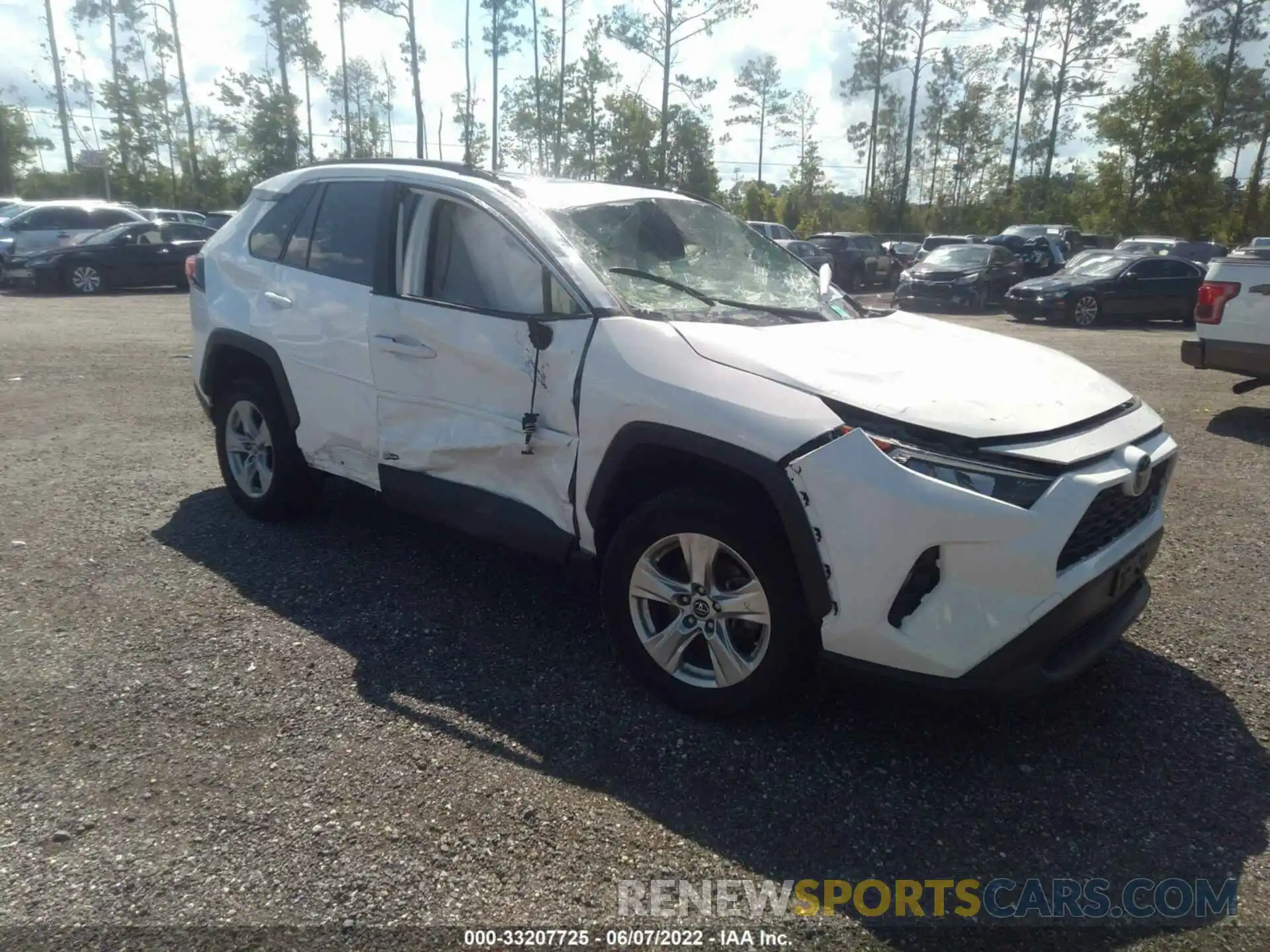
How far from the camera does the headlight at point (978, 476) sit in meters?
2.70

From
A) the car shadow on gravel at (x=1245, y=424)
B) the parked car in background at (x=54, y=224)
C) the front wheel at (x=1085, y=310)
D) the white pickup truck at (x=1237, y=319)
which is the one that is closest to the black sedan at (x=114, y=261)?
the parked car in background at (x=54, y=224)

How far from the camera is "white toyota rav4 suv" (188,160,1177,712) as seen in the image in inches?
108

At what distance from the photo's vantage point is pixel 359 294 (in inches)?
169

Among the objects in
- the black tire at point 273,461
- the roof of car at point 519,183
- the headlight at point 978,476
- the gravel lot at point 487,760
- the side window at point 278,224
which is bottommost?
the gravel lot at point 487,760

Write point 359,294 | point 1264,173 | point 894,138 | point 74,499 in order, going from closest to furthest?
point 359,294 < point 74,499 < point 1264,173 < point 894,138

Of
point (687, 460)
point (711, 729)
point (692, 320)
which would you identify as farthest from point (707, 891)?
point (692, 320)

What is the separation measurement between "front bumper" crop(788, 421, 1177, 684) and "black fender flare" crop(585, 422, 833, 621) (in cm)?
3

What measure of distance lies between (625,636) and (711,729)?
17.4 inches

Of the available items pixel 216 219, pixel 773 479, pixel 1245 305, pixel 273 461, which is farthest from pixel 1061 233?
pixel 773 479

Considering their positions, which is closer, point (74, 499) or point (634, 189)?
point (634, 189)

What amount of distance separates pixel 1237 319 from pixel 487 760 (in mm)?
7381

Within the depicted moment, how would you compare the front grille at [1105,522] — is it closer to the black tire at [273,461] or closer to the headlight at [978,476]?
the headlight at [978,476]

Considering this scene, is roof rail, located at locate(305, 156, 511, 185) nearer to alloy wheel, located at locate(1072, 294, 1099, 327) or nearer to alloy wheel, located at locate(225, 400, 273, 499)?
alloy wheel, located at locate(225, 400, 273, 499)

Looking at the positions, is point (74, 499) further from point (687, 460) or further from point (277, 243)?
point (687, 460)
